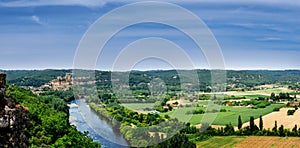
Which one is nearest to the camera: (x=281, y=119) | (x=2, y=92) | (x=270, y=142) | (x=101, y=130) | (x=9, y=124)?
(x=9, y=124)

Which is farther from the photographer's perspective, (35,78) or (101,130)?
(35,78)

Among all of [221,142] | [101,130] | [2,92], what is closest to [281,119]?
[221,142]

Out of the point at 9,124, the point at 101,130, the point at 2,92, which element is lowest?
the point at 101,130

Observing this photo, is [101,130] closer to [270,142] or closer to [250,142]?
[250,142]

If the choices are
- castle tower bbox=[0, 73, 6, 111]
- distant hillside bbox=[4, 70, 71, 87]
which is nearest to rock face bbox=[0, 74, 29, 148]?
castle tower bbox=[0, 73, 6, 111]

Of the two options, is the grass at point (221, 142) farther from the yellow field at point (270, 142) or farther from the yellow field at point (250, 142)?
the yellow field at point (270, 142)

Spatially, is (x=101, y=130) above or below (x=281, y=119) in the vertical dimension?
above

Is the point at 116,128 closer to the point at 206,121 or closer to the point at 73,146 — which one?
the point at 206,121
